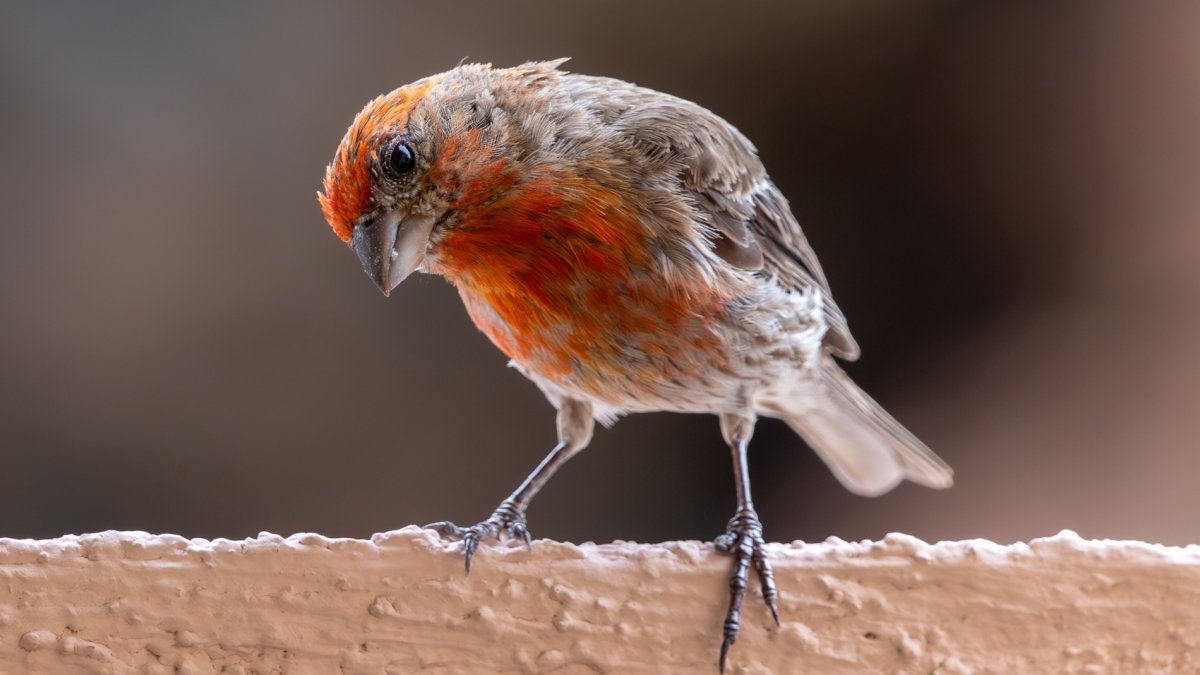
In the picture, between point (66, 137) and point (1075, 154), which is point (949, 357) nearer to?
point (1075, 154)

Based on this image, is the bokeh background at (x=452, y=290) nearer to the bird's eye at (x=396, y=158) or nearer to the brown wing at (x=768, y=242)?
the brown wing at (x=768, y=242)

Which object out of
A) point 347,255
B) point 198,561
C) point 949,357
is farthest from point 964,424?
point 198,561

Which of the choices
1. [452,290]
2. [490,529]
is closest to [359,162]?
[490,529]

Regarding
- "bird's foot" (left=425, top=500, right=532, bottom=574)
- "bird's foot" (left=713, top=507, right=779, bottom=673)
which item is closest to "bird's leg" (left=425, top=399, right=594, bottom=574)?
"bird's foot" (left=425, top=500, right=532, bottom=574)

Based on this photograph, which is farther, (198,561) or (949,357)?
(949,357)

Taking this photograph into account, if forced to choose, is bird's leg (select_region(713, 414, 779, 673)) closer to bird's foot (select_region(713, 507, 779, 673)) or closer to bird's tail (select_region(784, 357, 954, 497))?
bird's foot (select_region(713, 507, 779, 673))

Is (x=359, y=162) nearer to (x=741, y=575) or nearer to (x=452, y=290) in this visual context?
(x=741, y=575)

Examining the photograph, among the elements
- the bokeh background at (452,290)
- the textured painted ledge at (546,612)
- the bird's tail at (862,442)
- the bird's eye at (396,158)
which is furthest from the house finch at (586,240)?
the bokeh background at (452,290)
